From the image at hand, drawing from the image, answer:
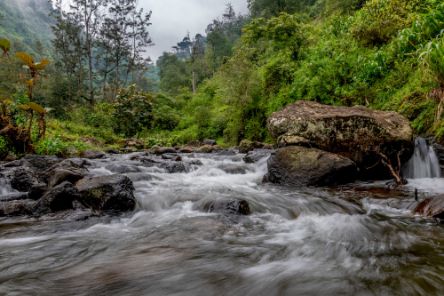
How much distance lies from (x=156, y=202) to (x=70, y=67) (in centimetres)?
3049

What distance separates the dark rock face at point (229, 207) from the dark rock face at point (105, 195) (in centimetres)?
129

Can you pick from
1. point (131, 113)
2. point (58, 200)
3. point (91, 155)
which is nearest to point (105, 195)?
point (58, 200)

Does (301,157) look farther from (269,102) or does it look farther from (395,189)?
(269,102)

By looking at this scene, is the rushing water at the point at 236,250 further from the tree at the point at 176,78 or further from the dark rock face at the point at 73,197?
the tree at the point at 176,78

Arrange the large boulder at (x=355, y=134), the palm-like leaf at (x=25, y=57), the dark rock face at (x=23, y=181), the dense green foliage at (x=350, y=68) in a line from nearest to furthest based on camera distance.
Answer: the dark rock face at (x=23, y=181) < the large boulder at (x=355, y=134) < the dense green foliage at (x=350, y=68) < the palm-like leaf at (x=25, y=57)

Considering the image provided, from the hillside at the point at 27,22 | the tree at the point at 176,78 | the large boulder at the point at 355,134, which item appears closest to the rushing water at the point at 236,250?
the large boulder at the point at 355,134

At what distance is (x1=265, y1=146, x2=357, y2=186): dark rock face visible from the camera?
21.3 ft

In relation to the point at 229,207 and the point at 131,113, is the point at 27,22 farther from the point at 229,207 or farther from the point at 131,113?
the point at 229,207

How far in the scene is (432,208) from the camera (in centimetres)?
420

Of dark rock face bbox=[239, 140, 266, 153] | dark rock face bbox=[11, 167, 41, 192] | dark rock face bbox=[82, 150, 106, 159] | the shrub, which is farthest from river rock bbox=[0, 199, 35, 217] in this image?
the shrub

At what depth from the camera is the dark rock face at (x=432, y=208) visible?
403cm

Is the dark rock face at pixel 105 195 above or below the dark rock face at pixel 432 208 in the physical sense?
above

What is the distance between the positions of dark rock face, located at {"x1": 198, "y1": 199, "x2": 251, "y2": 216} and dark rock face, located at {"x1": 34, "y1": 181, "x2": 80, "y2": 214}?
2064 millimetres

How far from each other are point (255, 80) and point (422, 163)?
11246 mm
